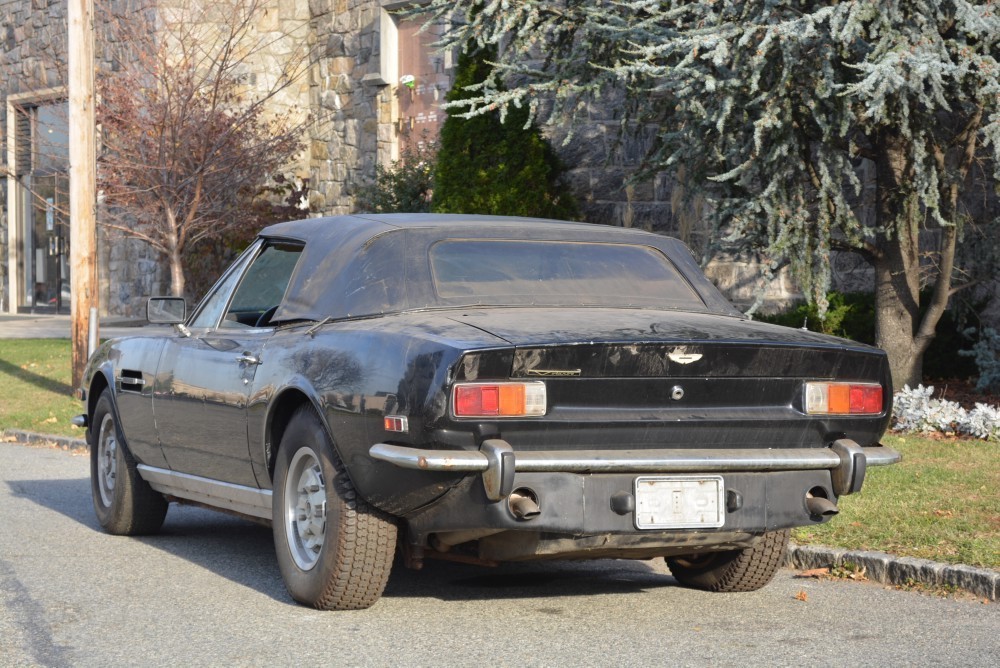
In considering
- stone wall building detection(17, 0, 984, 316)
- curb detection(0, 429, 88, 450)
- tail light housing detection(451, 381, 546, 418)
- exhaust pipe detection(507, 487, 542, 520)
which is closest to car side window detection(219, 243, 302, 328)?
tail light housing detection(451, 381, 546, 418)

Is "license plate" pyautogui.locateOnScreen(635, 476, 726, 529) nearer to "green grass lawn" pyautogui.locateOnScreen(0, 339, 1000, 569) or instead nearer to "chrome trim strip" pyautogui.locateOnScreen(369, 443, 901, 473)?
"chrome trim strip" pyautogui.locateOnScreen(369, 443, 901, 473)

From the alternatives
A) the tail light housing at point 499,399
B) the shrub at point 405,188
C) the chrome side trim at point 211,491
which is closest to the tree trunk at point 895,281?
the chrome side trim at point 211,491

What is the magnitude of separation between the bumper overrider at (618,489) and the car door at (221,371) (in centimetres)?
135

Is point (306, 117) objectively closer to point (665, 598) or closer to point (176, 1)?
point (176, 1)

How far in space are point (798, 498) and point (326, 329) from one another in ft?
6.55

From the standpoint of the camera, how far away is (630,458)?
5.19 meters

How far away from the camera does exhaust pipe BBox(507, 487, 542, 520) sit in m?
5.08

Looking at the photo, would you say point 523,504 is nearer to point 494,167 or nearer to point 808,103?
point 808,103

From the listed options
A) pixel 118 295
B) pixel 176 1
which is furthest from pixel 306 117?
pixel 118 295

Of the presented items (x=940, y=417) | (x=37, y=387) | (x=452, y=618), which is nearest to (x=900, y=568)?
(x=452, y=618)

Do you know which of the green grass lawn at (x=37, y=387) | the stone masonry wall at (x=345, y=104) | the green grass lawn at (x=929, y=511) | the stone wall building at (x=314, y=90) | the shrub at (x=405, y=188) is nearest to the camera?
the green grass lawn at (x=929, y=511)

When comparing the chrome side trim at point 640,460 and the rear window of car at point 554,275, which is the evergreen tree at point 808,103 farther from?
the chrome side trim at point 640,460

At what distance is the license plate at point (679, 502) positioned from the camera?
17.2 ft

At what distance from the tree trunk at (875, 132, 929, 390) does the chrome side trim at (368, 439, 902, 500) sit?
697cm
